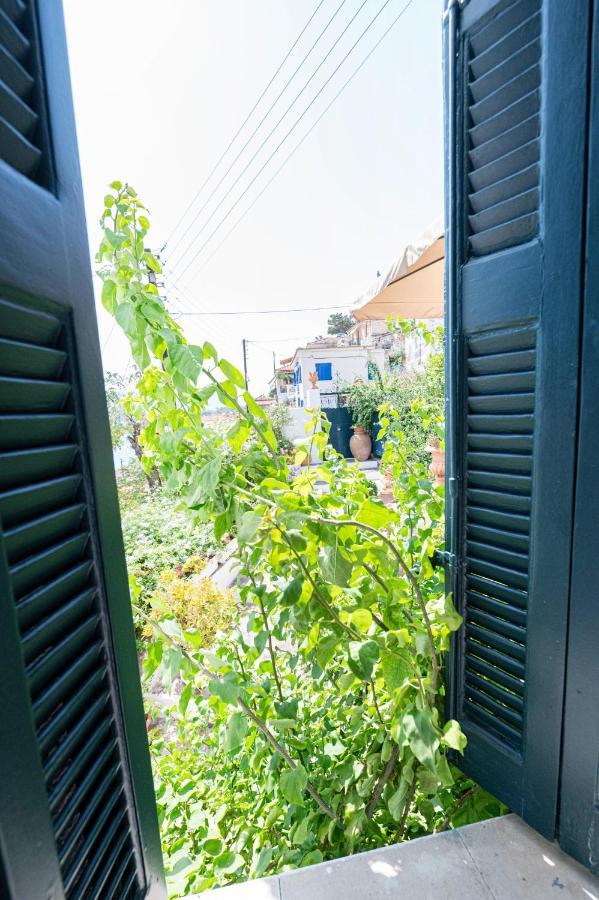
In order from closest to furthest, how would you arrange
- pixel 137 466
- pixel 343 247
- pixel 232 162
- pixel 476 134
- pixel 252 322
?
pixel 476 134
pixel 137 466
pixel 232 162
pixel 343 247
pixel 252 322

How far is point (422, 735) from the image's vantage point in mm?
774

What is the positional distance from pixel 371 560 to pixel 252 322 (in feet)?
73.0

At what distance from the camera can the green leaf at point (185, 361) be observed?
79 centimetres

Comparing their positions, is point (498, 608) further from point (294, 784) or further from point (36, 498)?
point (36, 498)

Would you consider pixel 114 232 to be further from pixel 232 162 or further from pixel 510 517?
pixel 232 162

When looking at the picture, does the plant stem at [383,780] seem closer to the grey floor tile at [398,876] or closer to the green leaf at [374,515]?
the grey floor tile at [398,876]

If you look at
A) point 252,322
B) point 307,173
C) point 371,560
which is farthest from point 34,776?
point 252,322

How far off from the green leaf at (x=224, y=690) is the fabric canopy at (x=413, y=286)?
6.55ft

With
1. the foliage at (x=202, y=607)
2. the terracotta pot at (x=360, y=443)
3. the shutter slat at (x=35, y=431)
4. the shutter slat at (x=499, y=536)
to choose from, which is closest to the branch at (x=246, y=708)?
the shutter slat at (x=35, y=431)

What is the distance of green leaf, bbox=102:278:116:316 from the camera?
85cm

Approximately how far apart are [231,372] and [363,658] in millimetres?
639

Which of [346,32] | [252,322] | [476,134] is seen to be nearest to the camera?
[476,134]

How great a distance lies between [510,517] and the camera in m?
0.90

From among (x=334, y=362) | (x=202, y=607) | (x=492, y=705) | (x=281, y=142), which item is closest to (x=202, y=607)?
(x=202, y=607)
